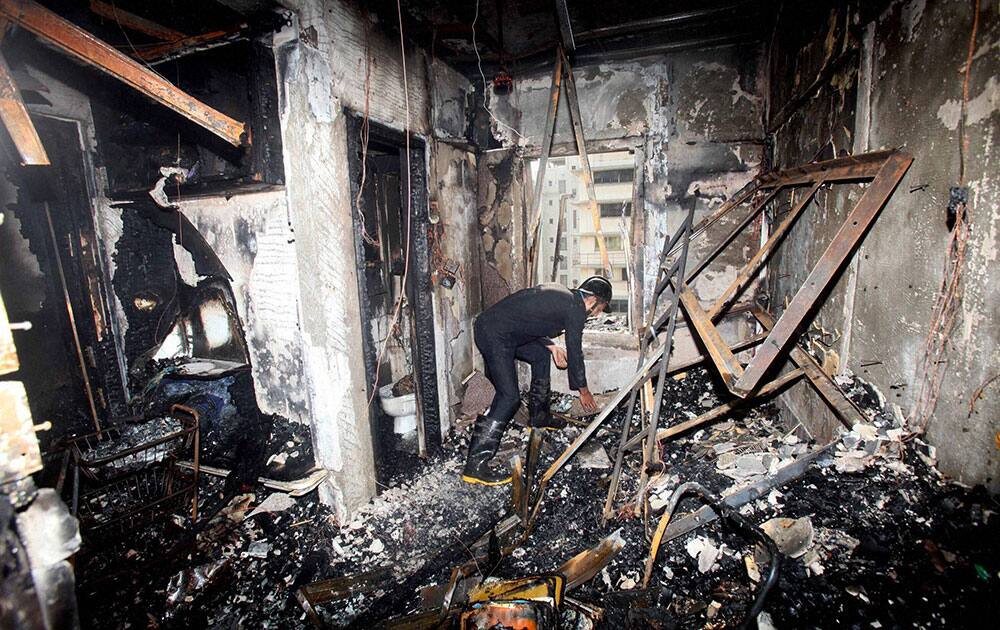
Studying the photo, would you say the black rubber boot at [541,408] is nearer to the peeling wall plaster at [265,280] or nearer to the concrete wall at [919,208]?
the peeling wall plaster at [265,280]

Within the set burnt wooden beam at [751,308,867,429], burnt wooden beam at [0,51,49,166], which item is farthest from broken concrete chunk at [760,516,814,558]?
burnt wooden beam at [0,51,49,166]

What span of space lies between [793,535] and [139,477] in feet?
13.6

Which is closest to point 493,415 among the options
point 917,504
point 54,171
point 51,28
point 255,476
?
point 255,476

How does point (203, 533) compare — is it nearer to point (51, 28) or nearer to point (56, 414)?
point (56, 414)

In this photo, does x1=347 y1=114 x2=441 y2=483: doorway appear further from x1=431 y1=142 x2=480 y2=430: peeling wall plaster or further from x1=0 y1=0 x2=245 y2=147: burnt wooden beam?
x1=0 y1=0 x2=245 y2=147: burnt wooden beam

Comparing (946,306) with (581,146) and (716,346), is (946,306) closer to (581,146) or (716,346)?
(716,346)

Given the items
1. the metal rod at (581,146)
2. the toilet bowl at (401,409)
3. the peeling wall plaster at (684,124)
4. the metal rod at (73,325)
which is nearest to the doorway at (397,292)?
the toilet bowl at (401,409)

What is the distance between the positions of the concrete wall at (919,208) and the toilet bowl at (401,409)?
11.4 feet

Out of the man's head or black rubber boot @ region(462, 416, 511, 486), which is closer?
black rubber boot @ region(462, 416, 511, 486)

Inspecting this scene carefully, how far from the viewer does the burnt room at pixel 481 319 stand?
192 centimetres

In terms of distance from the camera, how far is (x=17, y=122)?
1670mm

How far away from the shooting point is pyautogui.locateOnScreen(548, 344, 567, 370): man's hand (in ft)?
14.8

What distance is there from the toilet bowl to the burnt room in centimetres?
10

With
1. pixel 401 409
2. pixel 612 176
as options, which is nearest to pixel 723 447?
pixel 401 409
